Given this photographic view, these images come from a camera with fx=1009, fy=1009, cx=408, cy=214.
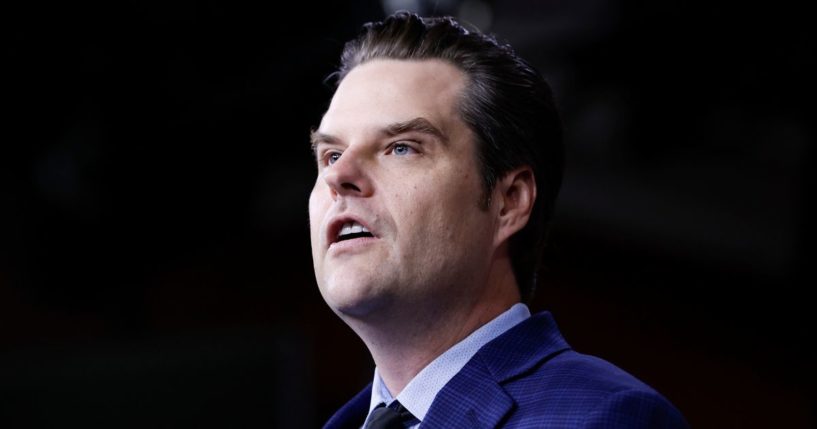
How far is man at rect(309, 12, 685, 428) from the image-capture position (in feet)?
5.35

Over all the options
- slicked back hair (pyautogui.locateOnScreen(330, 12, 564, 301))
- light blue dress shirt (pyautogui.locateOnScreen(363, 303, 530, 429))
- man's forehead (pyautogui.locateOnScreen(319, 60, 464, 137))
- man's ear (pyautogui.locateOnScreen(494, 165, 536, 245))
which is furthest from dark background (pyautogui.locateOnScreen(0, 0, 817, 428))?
light blue dress shirt (pyautogui.locateOnScreen(363, 303, 530, 429))

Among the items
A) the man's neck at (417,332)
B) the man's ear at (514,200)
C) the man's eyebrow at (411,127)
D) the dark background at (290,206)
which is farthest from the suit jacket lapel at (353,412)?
the dark background at (290,206)

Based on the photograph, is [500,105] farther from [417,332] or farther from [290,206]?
[290,206]

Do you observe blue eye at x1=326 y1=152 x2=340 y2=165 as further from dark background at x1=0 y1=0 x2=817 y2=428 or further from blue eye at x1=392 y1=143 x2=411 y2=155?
dark background at x1=0 y1=0 x2=817 y2=428

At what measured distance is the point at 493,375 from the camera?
1641 mm

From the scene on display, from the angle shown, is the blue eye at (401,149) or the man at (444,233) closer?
the man at (444,233)

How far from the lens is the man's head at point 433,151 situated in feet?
5.71

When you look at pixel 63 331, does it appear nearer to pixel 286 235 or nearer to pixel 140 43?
pixel 286 235

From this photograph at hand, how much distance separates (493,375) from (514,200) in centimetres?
41

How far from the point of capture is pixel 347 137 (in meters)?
1.85

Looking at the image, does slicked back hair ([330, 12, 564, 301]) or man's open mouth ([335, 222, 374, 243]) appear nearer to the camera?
man's open mouth ([335, 222, 374, 243])

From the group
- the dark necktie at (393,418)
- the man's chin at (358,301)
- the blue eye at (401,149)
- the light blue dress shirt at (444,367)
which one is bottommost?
the dark necktie at (393,418)

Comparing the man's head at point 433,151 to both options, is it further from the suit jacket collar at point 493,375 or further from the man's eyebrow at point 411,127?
the suit jacket collar at point 493,375

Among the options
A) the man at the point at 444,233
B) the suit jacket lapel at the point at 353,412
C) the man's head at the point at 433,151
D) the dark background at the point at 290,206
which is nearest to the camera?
the man at the point at 444,233
